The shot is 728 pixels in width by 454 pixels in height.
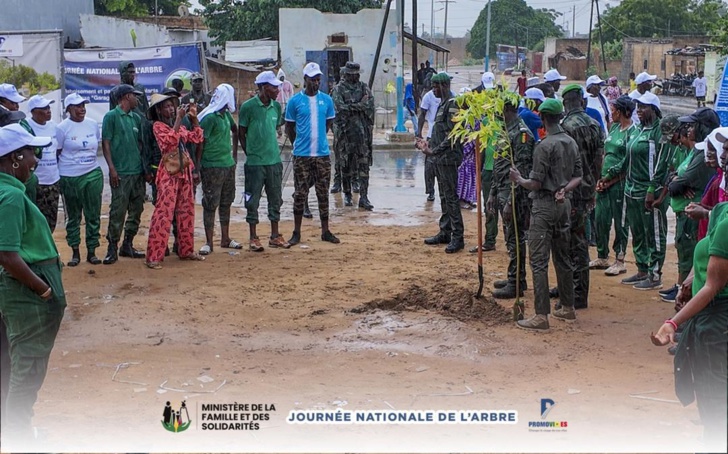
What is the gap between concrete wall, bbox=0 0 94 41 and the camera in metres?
21.8

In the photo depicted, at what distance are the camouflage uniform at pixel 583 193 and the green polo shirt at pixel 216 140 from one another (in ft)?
12.0

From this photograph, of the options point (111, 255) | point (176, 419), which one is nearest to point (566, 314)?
point (176, 419)

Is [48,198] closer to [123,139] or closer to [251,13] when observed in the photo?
[123,139]

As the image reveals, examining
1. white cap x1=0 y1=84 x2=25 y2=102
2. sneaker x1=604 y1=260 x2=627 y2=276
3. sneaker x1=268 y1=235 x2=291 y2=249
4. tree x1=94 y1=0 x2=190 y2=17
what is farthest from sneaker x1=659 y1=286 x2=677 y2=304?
tree x1=94 y1=0 x2=190 y2=17

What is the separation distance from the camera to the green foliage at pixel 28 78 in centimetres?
1402

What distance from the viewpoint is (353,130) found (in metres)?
12.9

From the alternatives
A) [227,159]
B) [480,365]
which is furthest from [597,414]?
[227,159]

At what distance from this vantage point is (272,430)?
4.96 metres

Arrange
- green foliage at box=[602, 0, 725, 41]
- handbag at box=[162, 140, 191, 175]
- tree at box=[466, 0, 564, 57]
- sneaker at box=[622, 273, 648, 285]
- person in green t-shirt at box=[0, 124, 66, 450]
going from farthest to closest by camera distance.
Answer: tree at box=[466, 0, 564, 57] → green foliage at box=[602, 0, 725, 41] → handbag at box=[162, 140, 191, 175] → sneaker at box=[622, 273, 648, 285] → person in green t-shirt at box=[0, 124, 66, 450]

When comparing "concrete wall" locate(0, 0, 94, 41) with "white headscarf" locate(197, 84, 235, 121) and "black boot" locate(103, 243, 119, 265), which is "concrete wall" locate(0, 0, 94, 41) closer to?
"white headscarf" locate(197, 84, 235, 121)

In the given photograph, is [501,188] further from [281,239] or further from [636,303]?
[281,239]

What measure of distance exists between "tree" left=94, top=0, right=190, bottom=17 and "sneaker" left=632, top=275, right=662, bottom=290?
32019mm

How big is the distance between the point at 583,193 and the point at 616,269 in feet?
5.63

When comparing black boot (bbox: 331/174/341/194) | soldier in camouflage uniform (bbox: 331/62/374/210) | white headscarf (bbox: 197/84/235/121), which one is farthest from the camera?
black boot (bbox: 331/174/341/194)
